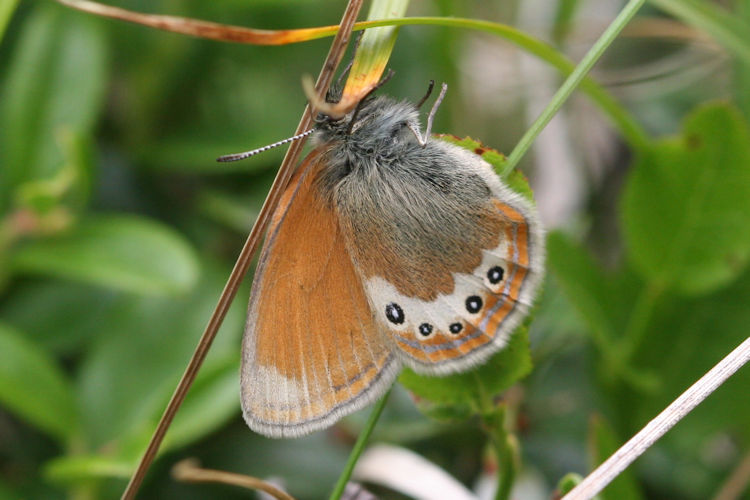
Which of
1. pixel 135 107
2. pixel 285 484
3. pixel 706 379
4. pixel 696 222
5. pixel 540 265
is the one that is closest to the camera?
pixel 706 379

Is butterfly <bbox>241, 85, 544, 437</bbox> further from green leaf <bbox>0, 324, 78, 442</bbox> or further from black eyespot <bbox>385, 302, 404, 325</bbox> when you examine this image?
green leaf <bbox>0, 324, 78, 442</bbox>

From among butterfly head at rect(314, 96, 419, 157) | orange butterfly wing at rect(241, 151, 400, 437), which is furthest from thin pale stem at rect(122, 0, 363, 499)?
butterfly head at rect(314, 96, 419, 157)

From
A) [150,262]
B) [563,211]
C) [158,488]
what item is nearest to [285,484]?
[158,488]

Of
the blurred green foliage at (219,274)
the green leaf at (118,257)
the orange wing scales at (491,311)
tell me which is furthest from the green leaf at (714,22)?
the green leaf at (118,257)

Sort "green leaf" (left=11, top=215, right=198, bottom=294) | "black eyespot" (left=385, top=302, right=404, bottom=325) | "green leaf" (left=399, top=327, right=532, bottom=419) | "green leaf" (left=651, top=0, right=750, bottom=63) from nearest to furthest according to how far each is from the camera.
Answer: "green leaf" (left=399, top=327, right=532, bottom=419) < "black eyespot" (left=385, top=302, right=404, bottom=325) < "green leaf" (left=651, top=0, right=750, bottom=63) < "green leaf" (left=11, top=215, right=198, bottom=294)

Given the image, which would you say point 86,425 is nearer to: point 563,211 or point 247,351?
point 247,351

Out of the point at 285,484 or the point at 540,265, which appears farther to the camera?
the point at 285,484

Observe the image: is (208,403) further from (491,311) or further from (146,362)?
(491,311)

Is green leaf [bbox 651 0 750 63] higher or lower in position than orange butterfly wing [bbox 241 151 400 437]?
higher
